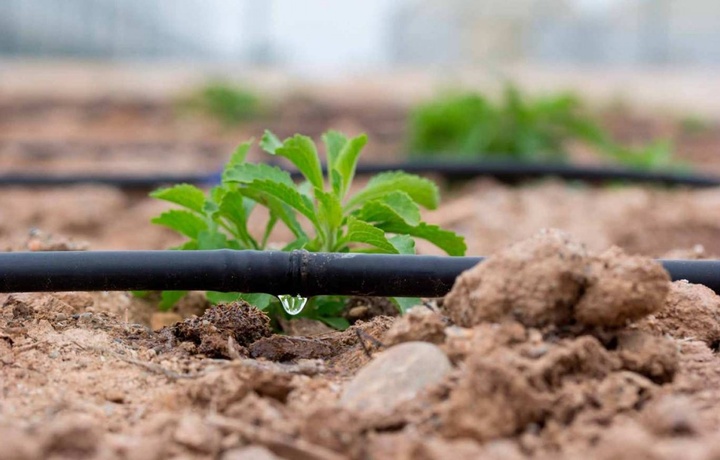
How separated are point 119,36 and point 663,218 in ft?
68.1

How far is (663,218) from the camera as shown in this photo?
3648mm

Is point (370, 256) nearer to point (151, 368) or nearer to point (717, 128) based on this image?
point (151, 368)

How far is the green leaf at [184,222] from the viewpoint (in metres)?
1.79

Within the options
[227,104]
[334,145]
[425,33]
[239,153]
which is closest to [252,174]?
[239,153]

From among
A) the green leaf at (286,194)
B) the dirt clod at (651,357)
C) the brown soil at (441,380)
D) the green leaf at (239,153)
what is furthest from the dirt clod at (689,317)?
the green leaf at (239,153)

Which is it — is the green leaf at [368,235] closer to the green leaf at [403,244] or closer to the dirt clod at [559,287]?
the green leaf at [403,244]

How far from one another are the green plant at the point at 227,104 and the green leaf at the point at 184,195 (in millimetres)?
8098

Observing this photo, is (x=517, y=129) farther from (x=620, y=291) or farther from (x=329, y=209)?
(x=620, y=291)

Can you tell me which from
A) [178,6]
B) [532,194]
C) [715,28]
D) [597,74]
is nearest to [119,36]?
[178,6]

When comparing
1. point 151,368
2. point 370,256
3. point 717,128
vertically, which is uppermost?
point 370,256

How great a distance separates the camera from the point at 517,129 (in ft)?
17.7

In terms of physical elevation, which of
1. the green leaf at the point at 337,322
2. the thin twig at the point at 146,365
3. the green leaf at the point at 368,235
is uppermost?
the green leaf at the point at 368,235

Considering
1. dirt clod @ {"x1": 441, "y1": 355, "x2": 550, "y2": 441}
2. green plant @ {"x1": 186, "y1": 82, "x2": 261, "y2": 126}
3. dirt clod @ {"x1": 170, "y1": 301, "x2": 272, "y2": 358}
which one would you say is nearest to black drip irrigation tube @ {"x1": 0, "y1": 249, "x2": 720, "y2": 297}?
dirt clod @ {"x1": 170, "y1": 301, "x2": 272, "y2": 358}

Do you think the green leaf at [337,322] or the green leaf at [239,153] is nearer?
the green leaf at [337,322]
